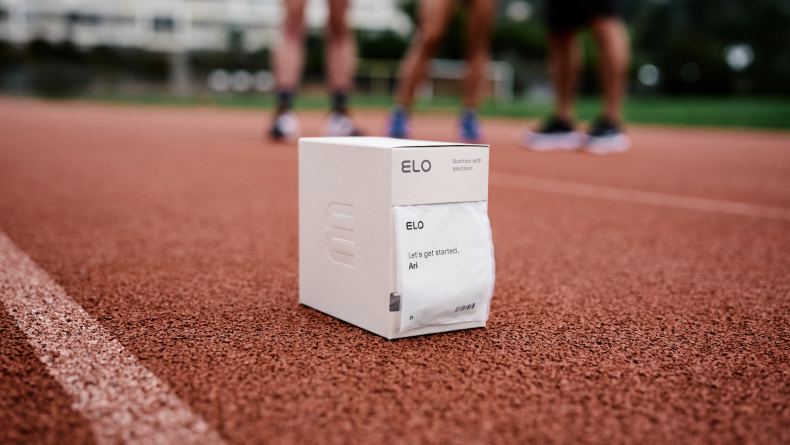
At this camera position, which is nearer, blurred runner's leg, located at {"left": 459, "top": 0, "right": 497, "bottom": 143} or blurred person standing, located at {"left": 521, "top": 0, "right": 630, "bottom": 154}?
blurred person standing, located at {"left": 521, "top": 0, "right": 630, "bottom": 154}

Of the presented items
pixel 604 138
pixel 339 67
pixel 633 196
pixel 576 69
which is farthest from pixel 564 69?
pixel 633 196

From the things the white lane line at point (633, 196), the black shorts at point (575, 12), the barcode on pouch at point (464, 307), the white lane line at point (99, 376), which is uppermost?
the black shorts at point (575, 12)

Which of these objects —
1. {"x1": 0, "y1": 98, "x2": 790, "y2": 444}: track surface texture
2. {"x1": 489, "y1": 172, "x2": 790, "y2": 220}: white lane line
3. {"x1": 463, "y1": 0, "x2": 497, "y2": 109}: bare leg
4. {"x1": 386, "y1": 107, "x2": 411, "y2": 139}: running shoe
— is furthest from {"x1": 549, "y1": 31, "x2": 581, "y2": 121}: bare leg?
{"x1": 0, "y1": 98, "x2": 790, "y2": 444}: track surface texture

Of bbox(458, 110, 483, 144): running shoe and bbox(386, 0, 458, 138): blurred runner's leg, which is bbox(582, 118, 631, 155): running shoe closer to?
bbox(458, 110, 483, 144): running shoe

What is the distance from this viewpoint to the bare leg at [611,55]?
12.9ft

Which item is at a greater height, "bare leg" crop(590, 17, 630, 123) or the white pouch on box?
"bare leg" crop(590, 17, 630, 123)

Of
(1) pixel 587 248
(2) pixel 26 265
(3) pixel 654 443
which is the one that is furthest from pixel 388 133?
(3) pixel 654 443

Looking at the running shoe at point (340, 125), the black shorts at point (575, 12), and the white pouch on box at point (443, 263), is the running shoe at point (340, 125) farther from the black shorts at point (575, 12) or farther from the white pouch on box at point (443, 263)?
the white pouch on box at point (443, 263)

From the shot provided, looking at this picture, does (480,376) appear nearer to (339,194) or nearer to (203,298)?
(339,194)

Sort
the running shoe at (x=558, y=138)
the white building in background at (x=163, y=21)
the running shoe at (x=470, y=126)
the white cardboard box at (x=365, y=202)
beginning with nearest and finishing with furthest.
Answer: the white cardboard box at (x=365, y=202) → the running shoe at (x=470, y=126) → the running shoe at (x=558, y=138) → the white building in background at (x=163, y=21)

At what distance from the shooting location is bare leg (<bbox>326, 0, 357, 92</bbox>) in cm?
412

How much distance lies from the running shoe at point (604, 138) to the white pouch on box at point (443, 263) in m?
3.39

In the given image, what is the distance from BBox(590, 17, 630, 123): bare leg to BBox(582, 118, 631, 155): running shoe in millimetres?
172

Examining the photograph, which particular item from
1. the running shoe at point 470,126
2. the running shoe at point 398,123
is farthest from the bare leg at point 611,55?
the running shoe at point 398,123
